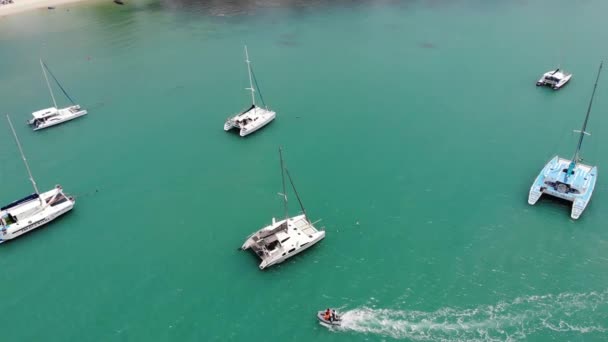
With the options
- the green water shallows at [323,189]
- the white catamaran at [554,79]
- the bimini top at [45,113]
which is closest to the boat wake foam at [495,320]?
the green water shallows at [323,189]

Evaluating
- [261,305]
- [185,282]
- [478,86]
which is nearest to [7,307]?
[185,282]

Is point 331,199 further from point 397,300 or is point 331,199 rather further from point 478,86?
point 478,86

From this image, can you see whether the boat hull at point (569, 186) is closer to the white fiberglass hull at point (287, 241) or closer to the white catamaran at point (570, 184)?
the white catamaran at point (570, 184)

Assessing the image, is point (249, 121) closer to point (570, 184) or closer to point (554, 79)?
point (570, 184)

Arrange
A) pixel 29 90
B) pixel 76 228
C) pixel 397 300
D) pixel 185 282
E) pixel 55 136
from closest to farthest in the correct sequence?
pixel 397 300, pixel 185 282, pixel 76 228, pixel 55 136, pixel 29 90

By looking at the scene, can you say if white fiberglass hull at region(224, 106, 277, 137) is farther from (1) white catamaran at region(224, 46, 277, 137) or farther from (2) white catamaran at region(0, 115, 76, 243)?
(2) white catamaran at region(0, 115, 76, 243)

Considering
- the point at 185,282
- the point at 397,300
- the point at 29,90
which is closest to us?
the point at 397,300
